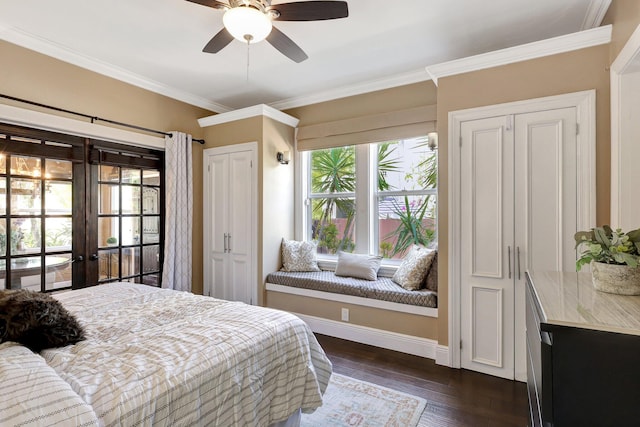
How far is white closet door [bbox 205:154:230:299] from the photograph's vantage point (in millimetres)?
4023

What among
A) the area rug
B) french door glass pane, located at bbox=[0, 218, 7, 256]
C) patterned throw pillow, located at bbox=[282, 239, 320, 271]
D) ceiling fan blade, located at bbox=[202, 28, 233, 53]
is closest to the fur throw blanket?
A: the area rug

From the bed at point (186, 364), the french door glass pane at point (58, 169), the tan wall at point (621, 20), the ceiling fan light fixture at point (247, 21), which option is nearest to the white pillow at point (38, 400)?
the bed at point (186, 364)

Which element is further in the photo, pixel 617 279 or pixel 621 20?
pixel 621 20

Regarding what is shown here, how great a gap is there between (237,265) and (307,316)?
106 centimetres

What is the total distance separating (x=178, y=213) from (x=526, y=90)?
3.62 metres

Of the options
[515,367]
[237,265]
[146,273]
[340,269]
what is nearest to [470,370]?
[515,367]

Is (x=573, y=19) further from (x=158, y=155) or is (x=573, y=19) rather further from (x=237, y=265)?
(x=158, y=155)

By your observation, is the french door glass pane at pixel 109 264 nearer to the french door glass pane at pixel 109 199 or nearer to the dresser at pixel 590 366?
the french door glass pane at pixel 109 199

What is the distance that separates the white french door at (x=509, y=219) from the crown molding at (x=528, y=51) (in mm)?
428

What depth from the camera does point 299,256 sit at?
3.90m

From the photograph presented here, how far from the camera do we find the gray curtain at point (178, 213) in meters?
3.70

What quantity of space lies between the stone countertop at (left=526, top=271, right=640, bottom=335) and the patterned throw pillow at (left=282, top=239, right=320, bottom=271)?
103 inches

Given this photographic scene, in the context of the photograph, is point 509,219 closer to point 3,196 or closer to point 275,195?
point 275,195

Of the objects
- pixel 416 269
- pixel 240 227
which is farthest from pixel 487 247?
pixel 240 227
